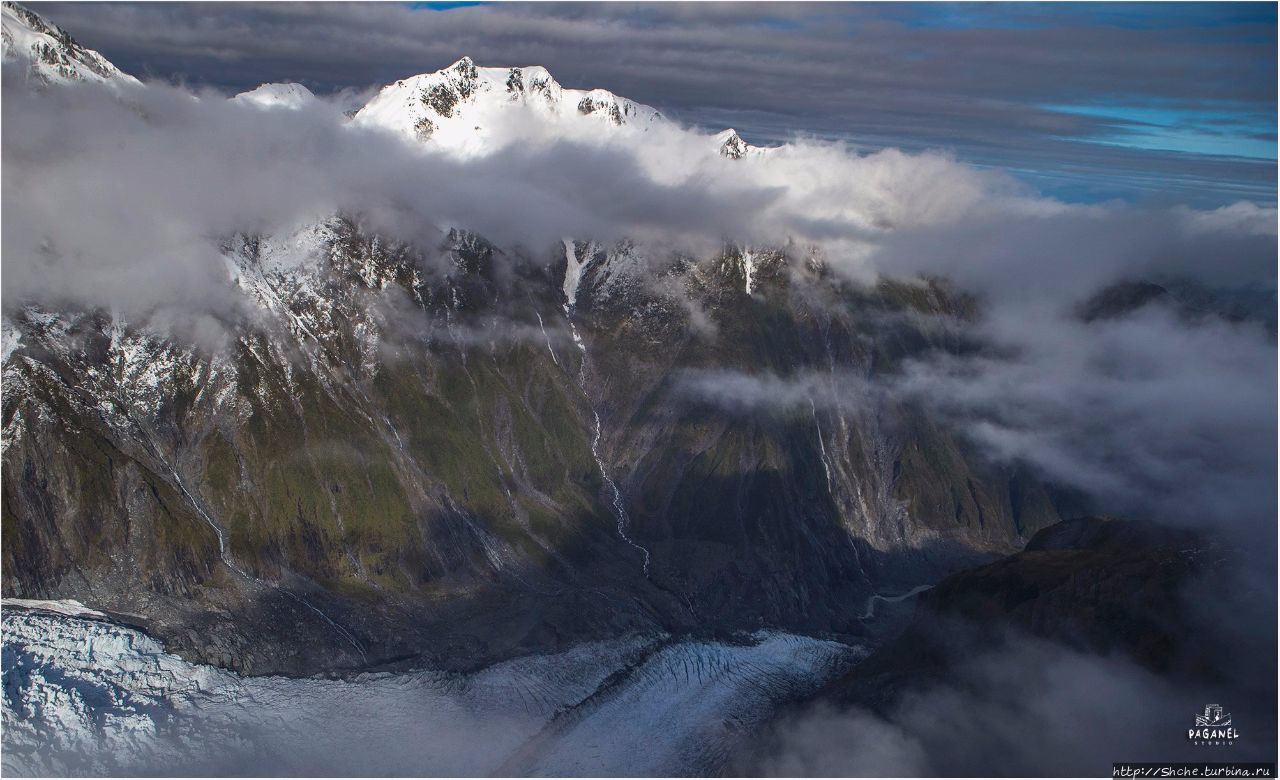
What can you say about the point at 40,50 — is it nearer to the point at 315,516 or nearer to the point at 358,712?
the point at 315,516

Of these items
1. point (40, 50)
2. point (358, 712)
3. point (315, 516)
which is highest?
point (40, 50)

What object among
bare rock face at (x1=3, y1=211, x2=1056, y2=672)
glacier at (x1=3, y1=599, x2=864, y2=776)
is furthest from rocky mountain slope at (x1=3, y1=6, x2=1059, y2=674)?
glacier at (x1=3, y1=599, x2=864, y2=776)

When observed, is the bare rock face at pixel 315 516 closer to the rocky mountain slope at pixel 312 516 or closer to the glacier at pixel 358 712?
the rocky mountain slope at pixel 312 516

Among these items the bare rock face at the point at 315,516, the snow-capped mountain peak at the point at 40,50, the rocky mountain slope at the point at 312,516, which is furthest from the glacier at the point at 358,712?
the snow-capped mountain peak at the point at 40,50

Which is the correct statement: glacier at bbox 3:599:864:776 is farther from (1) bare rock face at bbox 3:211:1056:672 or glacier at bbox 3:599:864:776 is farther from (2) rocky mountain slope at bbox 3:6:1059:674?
(1) bare rock face at bbox 3:211:1056:672

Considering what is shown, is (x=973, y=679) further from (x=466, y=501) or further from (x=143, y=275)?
(x=143, y=275)

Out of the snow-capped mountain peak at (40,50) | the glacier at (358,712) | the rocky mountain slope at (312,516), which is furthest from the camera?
the snow-capped mountain peak at (40,50)

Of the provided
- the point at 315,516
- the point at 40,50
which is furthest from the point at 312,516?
the point at 40,50

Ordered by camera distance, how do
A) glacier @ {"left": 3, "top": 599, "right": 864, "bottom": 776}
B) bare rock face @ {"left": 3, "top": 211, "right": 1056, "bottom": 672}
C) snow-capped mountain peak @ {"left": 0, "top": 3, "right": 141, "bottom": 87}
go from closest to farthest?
glacier @ {"left": 3, "top": 599, "right": 864, "bottom": 776} → bare rock face @ {"left": 3, "top": 211, "right": 1056, "bottom": 672} → snow-capped mountain peak @ {"left": 0, "top": 3, "right": 141, "bottom": 87}
